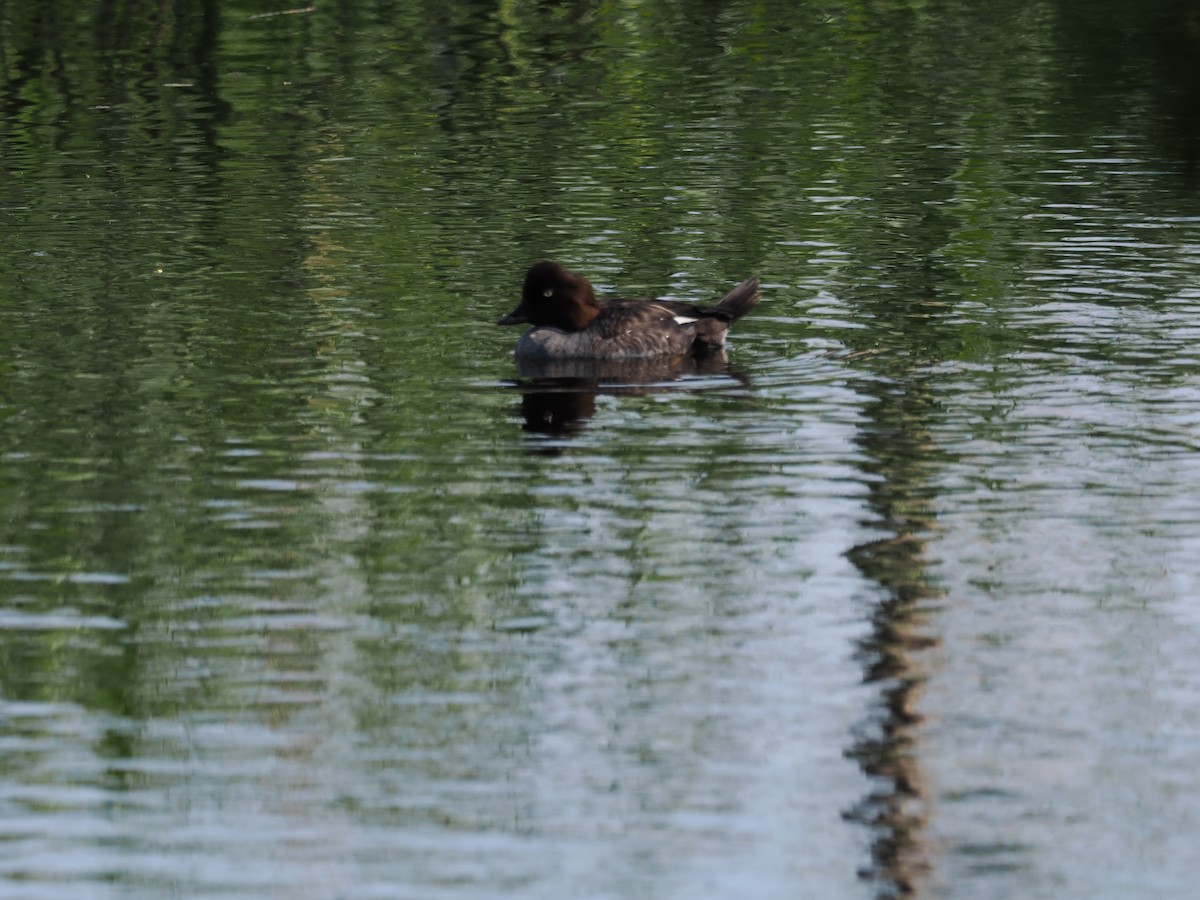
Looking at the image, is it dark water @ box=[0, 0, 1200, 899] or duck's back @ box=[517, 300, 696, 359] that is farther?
duck's back @ box=[517, 300, 696, 359]

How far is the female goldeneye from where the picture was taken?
58.5 feet

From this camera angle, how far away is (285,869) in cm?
883

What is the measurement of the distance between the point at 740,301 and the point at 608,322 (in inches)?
39.0

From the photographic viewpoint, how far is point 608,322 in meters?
18.0

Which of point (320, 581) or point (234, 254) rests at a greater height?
point (320, 581)

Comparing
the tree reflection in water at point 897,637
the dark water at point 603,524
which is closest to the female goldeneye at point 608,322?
the dark water at point 603,524

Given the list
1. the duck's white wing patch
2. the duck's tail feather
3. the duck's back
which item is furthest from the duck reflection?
the duck's tail feather

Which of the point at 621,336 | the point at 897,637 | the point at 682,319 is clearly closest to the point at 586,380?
the point at 621,336

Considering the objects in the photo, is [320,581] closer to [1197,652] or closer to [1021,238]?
[1197,652]

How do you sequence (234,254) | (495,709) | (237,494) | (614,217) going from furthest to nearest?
(614,217), (234,254), (237,494), (495,709)

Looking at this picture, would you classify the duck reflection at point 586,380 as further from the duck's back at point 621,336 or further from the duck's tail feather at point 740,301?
the duck's tail feather at point 740,301

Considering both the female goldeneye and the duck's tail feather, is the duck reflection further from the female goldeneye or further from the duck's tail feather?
the duck's tail feather

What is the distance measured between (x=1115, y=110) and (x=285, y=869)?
2257 centimetres

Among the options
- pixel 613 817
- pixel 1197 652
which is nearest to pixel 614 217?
pixel 1197 652
